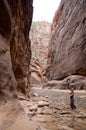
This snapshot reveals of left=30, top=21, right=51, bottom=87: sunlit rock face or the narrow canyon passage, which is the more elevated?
left=30, top=21, right=51, bottom=87: sunlit rock face

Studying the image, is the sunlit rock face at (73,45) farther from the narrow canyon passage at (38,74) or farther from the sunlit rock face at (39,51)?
the sunlit rock face at (39,51)

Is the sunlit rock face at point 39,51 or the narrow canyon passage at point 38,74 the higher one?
the sunlit rock face at point 39,51

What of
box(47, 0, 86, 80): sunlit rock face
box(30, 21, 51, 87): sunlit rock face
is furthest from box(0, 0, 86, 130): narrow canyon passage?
box(30, 21, 51, 87): sunlit rock face

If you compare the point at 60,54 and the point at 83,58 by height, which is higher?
the point at 60,54

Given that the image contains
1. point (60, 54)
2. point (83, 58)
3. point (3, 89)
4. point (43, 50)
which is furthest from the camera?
point (43, 50)

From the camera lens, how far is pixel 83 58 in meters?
36.8

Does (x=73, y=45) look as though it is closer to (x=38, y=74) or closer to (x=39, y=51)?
(x=38, y=74)

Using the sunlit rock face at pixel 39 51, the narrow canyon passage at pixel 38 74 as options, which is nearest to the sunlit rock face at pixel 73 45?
the narrow canyon passage at pixel 38 74

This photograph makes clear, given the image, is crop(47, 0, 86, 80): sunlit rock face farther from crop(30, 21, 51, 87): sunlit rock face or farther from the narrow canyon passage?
crop(30, 21, 51, 87): sunlit rock face

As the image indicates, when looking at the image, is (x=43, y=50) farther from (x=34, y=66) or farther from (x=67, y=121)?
(x=67, y=121)

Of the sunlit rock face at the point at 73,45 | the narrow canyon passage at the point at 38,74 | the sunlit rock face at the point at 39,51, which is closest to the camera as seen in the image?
the narrow canyon passage at the point at 38,74

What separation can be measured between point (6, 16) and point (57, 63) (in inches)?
1796

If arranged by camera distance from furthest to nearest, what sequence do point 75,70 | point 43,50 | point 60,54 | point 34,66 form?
point 43,50 → point 34,66 → point 60,54 → point 75,70

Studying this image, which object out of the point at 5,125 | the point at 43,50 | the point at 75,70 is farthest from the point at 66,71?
the point at 43,50
